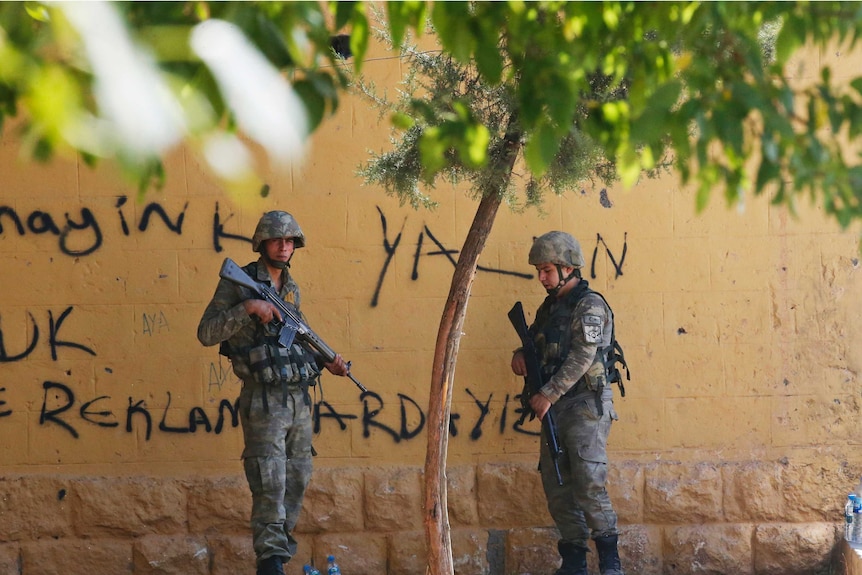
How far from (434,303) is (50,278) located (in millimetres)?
2025

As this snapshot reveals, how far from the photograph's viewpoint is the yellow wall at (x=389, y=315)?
5.66 meters

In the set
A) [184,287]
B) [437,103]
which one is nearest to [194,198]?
[184,287]

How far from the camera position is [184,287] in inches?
223

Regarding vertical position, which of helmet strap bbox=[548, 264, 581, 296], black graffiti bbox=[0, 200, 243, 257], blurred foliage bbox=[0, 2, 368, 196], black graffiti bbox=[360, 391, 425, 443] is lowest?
black graffiti bbox=[360, 391, 425, 443]

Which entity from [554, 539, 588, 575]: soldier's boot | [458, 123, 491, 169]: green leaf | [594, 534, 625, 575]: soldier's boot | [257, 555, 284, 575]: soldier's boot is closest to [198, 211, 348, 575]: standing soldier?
[257, 555, 284, 575]: soldier's boot

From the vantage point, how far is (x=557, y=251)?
5.34 m

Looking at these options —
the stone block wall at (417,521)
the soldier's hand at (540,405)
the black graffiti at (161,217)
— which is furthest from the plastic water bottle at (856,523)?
the black graffiti at (161,217)

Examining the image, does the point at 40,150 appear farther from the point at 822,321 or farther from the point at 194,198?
the point at 822,321

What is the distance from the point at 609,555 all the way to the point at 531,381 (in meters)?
0.92

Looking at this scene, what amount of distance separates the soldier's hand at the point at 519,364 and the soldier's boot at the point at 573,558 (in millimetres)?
867

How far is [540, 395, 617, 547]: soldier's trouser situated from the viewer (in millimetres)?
5258

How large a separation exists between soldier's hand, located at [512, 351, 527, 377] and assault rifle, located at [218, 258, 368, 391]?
0.83 m

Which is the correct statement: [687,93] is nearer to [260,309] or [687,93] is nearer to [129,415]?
[260,309]

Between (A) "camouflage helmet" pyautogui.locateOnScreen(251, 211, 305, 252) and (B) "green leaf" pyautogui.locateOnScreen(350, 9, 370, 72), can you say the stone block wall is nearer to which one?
(A) "camouflage helmet" pyautogui.locateOnScreen(251, 211, 305, 252)
